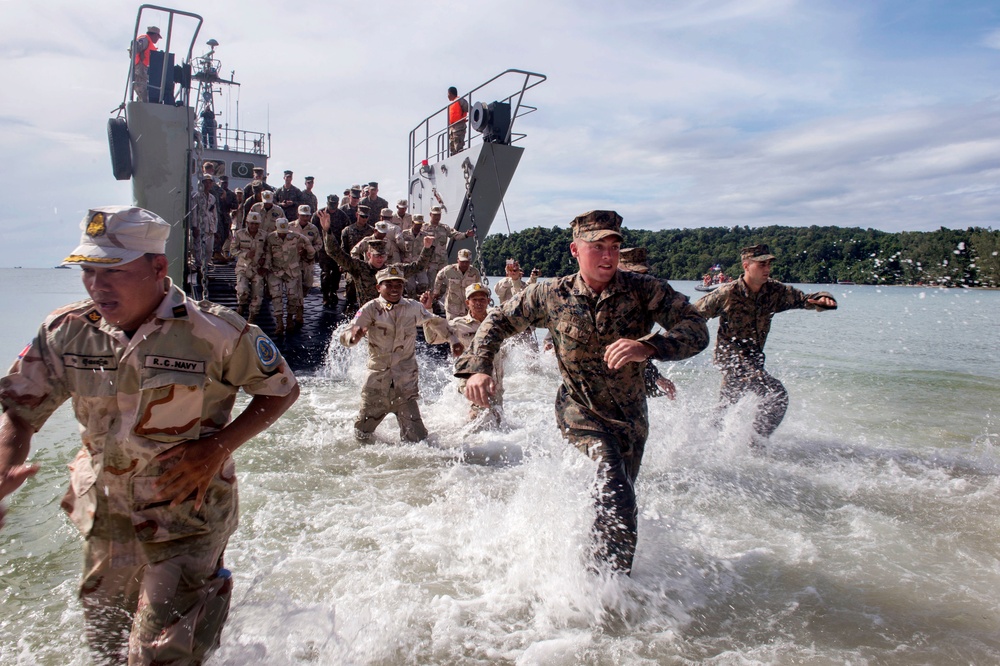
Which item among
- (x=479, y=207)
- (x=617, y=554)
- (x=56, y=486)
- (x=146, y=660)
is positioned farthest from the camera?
(x=479, y=207)

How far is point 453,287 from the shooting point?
12.4m

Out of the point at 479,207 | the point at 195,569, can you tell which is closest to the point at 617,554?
the point at 195,569

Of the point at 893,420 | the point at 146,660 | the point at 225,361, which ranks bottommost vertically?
the point at 893,420

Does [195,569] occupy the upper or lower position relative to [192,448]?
lower

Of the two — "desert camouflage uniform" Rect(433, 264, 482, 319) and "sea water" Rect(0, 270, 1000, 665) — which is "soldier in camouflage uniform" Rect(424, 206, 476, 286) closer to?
"desert camouflage uniform" Rect(433, 264, 482, 319)

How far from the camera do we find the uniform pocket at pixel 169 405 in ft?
7.27

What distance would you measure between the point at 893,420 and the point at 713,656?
26.1ft

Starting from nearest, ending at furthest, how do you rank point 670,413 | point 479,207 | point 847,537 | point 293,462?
point 847,537 → point 293,462 → point 670,413 → point 479,207

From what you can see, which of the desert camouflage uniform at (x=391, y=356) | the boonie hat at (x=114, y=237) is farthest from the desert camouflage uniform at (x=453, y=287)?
the boonie hat at (x=114, y=237)

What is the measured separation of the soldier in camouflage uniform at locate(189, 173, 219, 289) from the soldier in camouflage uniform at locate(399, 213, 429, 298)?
139 inches

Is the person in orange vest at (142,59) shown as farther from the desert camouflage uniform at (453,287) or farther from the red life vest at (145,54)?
the desert camouflage uniform at (453,287)

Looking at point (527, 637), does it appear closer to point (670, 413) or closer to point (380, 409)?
point (380, 409)

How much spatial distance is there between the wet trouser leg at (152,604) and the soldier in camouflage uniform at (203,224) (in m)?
10.3

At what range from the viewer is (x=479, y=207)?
15227mm
